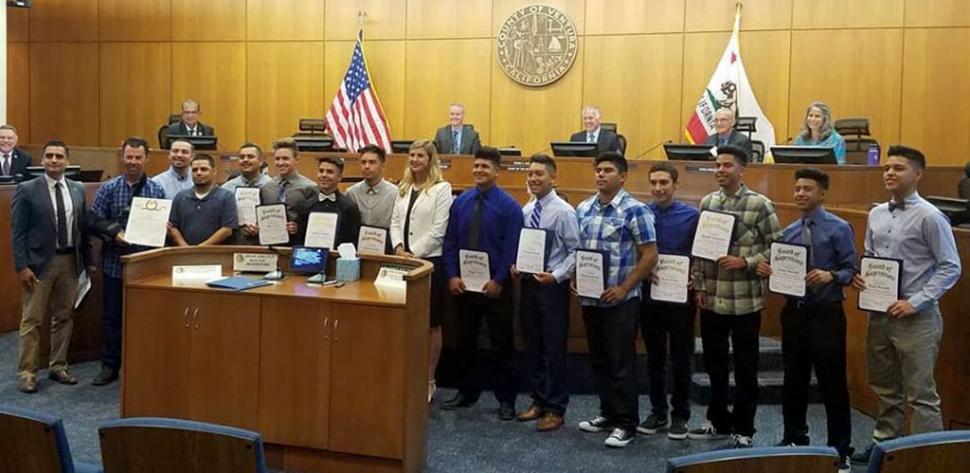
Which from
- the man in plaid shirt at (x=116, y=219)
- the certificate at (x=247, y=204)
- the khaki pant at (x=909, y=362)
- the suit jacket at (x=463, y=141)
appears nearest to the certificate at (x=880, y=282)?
the khaki pant at (x=909, y=362)

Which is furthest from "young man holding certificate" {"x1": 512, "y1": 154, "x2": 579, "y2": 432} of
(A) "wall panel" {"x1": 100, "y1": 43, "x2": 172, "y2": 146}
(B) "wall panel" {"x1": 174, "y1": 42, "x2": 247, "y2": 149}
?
(A) "wall panel" {"x1": 100, "y1": 43, "x2": 172, "y2": 146}

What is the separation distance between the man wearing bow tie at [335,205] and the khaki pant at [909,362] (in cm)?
284

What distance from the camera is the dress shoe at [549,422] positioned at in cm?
485

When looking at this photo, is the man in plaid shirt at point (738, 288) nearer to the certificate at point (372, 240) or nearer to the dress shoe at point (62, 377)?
the certificate at point (372, 240)

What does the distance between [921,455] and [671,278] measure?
8.29 feet

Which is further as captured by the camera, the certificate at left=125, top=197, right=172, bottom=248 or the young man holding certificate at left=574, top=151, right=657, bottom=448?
the certificate at left=125, top=197, right=172, bottom=248

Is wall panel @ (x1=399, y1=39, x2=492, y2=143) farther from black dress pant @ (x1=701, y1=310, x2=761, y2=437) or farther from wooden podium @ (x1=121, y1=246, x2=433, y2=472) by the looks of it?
wooden podium @ (x1=121, y1=246, x2=433, y2=472)

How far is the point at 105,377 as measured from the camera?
5586 mm

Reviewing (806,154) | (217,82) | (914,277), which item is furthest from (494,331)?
(217,82)

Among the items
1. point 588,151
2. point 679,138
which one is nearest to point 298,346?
point 588,151

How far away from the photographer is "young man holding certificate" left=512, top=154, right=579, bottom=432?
4.79m

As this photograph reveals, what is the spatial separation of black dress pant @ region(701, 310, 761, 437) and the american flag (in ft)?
21.3

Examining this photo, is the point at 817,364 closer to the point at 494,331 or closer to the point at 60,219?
the point at 494,331

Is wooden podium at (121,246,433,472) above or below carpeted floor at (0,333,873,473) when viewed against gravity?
above
